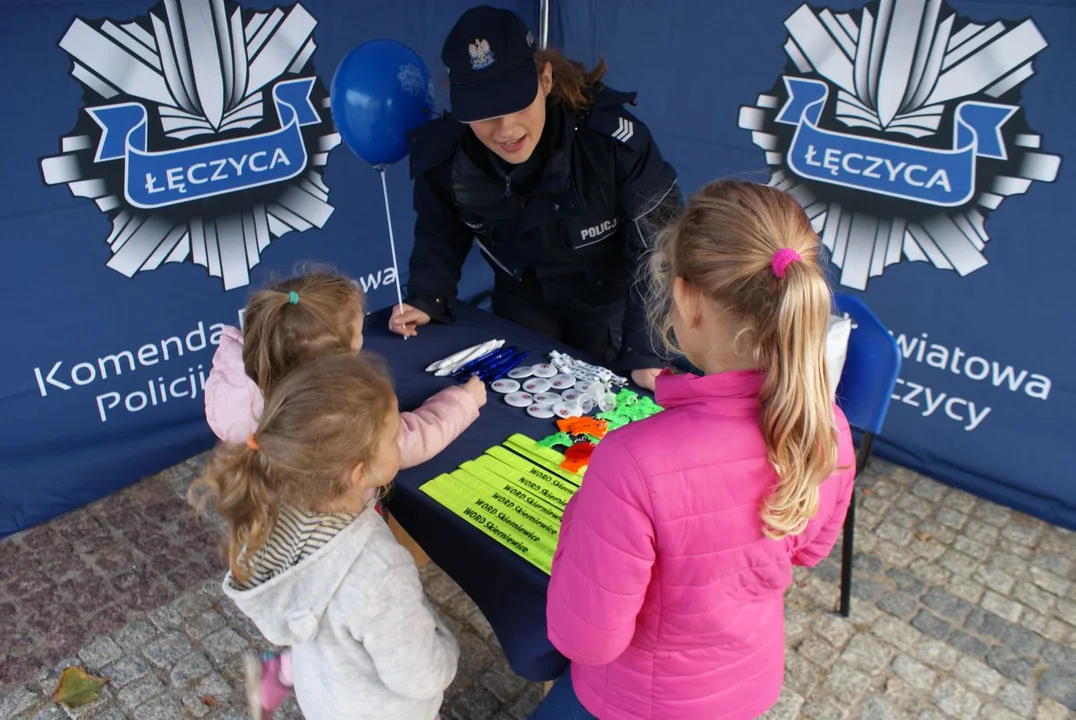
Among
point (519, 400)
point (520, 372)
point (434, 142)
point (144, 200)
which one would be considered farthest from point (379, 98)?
A: point (144, 200)

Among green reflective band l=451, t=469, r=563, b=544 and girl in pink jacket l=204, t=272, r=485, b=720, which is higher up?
girl in pink jacket l=204, t=272, r=485, b=720

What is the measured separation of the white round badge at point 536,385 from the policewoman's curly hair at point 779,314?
930 mm

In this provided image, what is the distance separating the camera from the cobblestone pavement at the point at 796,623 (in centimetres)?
234

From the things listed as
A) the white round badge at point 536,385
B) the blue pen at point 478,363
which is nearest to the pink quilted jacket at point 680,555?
the white round badge at point 536,385

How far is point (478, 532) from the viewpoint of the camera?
1.60 meters

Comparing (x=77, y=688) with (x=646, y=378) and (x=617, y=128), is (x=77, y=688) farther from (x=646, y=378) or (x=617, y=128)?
(x=617, y=128)

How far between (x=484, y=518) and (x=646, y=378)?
2.21 ft

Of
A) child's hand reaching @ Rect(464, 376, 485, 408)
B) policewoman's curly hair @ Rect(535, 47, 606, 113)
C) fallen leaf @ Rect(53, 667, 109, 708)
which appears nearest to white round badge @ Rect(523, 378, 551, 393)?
child's hand reaching @ Rect(464, 376, 485, 408)

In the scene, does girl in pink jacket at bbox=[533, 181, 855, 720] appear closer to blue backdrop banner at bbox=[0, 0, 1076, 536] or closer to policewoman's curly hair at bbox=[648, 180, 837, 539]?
policewoman's curly hair at bbox=[648, 180, 837, 539]

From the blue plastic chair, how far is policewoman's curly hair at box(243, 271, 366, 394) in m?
1.45

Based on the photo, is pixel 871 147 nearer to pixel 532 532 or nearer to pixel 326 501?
pixel 532 532

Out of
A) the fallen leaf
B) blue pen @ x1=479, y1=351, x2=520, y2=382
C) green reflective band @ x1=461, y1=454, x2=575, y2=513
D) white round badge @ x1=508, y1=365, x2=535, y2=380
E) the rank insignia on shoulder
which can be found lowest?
the fallen leaf

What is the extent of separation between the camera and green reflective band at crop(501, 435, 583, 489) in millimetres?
1746

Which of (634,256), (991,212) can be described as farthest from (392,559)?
(991,212)
